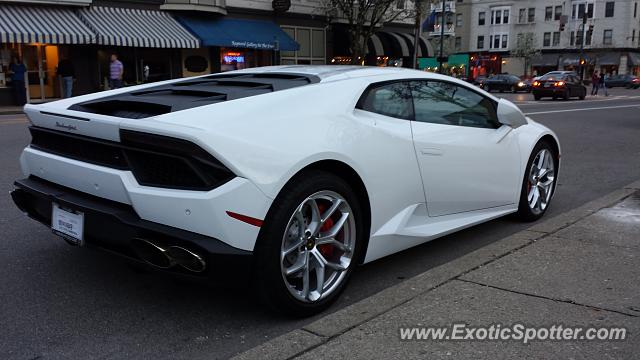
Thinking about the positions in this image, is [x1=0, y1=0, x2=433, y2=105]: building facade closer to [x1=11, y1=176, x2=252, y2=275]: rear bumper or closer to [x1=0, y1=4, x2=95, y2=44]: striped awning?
[x1=0, y1=4, x2=95, y2=44]: striped awning

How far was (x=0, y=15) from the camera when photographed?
62.3ft

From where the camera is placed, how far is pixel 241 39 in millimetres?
25500

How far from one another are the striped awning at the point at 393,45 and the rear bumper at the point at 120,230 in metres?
29.8

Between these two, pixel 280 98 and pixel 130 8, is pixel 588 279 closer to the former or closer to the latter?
pixel 280 98

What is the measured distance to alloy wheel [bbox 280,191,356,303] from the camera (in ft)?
10.2

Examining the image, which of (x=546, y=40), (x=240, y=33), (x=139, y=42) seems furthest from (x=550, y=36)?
(x=139, y=42)

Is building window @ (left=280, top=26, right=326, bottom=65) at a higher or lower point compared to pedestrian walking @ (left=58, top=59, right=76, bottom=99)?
higher

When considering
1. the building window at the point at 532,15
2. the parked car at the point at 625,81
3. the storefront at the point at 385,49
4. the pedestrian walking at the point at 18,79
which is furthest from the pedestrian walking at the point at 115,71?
the building window at the point at 532,15

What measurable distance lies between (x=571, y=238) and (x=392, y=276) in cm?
162

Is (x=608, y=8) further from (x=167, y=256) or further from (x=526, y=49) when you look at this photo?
(x=167, y=256)

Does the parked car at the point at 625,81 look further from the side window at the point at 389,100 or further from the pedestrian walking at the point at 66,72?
the side window at the point at 389,100

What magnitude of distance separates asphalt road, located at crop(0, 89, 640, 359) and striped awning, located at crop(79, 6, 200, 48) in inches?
684

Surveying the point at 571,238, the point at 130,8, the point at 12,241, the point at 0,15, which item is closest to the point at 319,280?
the point at 571,238

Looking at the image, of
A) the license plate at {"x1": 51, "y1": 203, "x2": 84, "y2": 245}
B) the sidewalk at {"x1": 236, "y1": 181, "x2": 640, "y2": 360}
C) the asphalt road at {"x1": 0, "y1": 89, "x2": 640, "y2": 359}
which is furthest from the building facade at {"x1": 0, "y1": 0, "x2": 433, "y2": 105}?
the sidewalk at {"x1": 236, "y1": 181, "x2": 640, "y2": 360}
